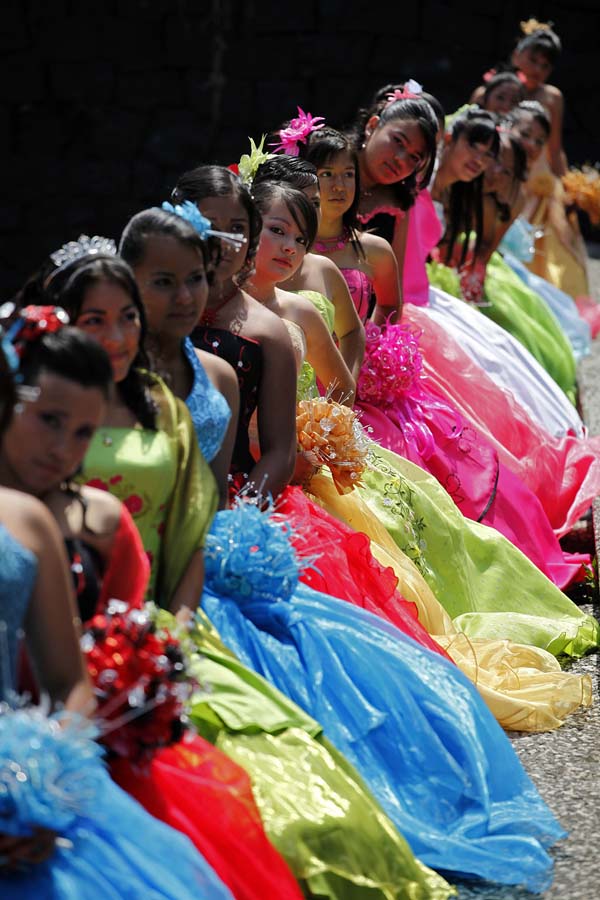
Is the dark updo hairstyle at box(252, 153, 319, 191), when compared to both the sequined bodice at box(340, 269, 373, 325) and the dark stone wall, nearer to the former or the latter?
the sequined bodice at box(340, 269, 373, 325)

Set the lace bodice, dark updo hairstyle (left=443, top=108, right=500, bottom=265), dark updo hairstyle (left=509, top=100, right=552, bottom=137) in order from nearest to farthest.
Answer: the lace bodice → dark updo hairstyle (left=443, top=108, right=500, bottom=265) → dark updo hairstyle (left=509, top=100, right=552, bottom=137)

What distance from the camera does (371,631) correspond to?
141 inches

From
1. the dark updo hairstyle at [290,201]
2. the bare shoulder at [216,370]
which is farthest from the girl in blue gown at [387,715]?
the dark updo hairstyle at [290,201]

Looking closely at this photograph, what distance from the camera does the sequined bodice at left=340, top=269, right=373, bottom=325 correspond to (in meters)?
5.32

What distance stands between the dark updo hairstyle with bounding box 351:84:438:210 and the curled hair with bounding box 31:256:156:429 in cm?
282

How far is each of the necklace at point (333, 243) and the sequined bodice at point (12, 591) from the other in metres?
3.05

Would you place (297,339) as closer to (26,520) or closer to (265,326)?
(265,326)

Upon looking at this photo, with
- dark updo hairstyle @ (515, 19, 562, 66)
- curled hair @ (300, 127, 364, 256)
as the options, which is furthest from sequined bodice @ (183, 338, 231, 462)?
dark updo hairstyle @ (515, 19, 562, 66)

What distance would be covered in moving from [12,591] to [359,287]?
315 cm

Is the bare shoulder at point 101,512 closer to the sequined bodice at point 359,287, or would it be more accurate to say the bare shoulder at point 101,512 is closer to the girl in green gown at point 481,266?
the sequined bodice at point 359,287

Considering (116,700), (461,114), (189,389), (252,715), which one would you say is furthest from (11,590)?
(461,114)

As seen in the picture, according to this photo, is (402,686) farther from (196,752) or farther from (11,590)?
(11,590)

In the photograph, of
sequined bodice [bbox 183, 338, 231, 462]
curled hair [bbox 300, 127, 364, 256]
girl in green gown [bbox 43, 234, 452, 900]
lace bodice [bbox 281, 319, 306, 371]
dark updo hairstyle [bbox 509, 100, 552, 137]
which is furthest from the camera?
dark updo hairstyle [bbox 509, 100, 552, 137]

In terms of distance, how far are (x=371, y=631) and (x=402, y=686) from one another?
18 cm
